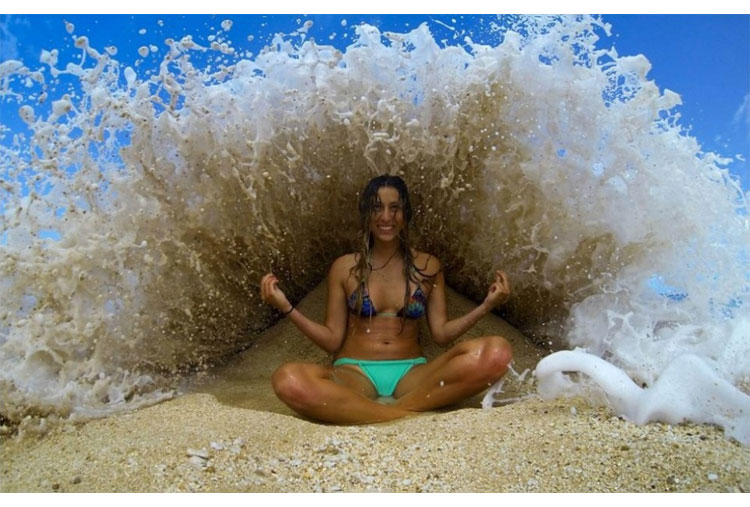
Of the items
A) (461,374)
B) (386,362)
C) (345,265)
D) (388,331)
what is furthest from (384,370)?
(345,265)

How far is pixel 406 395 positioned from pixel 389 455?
733 millimetres

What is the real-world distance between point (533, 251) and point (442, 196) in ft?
1.75

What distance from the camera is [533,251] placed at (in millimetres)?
3584

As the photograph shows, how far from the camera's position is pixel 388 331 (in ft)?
10.6

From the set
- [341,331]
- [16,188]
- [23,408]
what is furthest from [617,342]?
[16,188]

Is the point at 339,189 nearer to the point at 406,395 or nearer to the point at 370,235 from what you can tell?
the point at 370,235

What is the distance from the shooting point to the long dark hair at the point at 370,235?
3201 millimetres

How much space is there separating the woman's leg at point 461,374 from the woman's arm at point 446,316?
5.0 inches

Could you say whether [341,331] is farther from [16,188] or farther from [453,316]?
[16,188]

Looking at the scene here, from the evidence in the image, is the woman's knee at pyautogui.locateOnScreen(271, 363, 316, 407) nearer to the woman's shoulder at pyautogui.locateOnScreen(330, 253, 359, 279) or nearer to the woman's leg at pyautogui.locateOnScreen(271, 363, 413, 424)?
the woman's leg at pyautogui.locateOnScreen(271, 363, 413, 424)

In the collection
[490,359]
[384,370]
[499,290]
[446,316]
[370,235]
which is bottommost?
[384,370]

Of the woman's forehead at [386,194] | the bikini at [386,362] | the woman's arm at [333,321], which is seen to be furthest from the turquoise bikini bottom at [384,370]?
the woman's forehead at [386,194]

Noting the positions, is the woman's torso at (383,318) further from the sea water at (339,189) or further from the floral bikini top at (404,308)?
the sea water at (339,189)

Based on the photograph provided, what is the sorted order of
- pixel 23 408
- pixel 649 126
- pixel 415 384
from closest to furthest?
pixel 23 408, pixel 415 384, pixel 649 126
